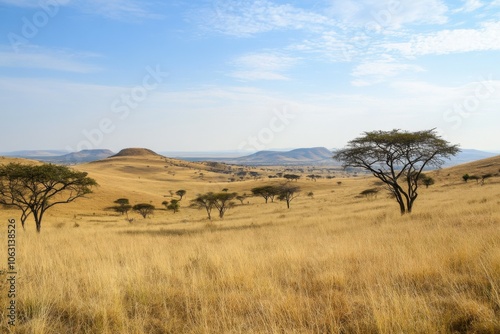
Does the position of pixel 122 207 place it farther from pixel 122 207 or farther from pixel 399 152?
pixel 399 152

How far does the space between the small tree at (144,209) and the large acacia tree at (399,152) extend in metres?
47.0

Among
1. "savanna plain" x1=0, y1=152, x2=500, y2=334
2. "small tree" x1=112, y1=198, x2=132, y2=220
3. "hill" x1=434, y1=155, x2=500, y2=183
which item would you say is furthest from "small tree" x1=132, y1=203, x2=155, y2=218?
"hill" x1=434, y1=155, x2=500, y2=183

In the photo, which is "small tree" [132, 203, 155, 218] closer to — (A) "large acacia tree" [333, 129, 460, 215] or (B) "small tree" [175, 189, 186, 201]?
(B) "small tree" [175, 189, 186, 201]

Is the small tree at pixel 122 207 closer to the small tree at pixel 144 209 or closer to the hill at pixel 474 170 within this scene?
the small tree at pixel 144 209

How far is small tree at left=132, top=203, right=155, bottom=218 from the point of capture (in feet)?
208

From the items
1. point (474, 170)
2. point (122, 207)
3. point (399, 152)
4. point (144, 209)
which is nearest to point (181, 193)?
point (144, 209)

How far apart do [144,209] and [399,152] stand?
2130 inches

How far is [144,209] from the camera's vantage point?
217 ft

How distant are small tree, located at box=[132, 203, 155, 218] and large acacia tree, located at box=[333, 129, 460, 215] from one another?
46985 mm

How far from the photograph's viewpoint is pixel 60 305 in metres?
4.78

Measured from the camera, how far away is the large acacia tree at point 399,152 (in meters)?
25.2

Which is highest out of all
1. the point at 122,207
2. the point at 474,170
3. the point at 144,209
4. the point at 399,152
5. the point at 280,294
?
the point at 399,152

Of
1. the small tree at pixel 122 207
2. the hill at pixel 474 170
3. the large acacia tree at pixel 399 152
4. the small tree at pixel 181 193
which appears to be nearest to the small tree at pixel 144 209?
the small tree at pixel 122 207

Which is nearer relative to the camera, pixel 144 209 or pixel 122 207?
pixel 122 207
